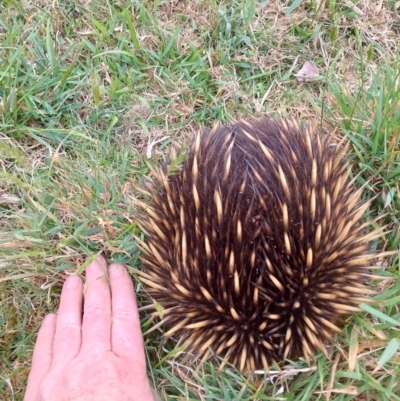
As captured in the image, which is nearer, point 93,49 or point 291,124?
point 291,124

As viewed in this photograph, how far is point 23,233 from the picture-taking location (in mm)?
1740

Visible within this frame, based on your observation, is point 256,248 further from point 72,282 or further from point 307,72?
point 307,72

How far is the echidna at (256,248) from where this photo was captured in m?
1.30

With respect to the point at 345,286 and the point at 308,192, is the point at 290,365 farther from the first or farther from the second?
the point at 308,192

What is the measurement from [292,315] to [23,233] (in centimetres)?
91

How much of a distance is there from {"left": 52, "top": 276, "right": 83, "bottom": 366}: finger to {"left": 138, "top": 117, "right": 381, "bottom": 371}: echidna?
26cm

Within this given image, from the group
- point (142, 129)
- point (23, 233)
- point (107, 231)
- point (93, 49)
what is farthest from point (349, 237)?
point (93, 49)

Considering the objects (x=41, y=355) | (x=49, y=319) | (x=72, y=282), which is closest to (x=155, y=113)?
(x=72, y=282)

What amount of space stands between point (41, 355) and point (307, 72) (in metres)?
1.34

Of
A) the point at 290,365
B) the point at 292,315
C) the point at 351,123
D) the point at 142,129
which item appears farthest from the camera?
the point at 142,129


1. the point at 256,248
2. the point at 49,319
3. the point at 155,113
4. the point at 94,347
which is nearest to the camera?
the point at 256,248

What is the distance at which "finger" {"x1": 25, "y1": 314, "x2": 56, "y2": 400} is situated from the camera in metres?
1.51

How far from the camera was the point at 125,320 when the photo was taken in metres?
1.56

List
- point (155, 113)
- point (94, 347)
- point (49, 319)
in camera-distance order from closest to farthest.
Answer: point (94, 347)
point (49, 319)
point (155, 113)
